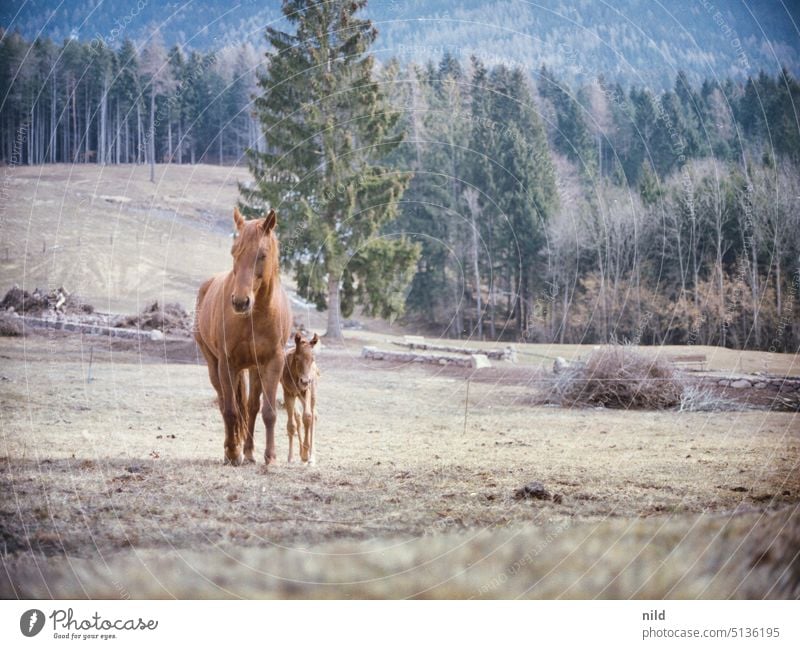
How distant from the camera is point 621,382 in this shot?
1028cm

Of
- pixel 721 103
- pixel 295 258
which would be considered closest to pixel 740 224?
pixel 721 103

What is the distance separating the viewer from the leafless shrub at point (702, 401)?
9.29 m

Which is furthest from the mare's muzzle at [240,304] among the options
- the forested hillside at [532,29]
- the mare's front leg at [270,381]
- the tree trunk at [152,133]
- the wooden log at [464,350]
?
the wooden log at [464,350]

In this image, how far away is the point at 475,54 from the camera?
8.24 m

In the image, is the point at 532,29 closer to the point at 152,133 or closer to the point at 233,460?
the point at 152,133

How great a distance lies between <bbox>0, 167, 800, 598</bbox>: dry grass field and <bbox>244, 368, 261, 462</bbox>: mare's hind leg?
0.15m

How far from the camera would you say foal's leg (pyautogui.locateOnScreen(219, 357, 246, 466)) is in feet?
20.8

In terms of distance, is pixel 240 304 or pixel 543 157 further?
pixel 543 157

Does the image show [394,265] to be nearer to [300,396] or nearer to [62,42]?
[300,396]

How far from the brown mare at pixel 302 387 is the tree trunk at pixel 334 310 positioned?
5.38 meters

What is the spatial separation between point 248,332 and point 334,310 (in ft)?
23.8

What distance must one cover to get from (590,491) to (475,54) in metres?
4.09
